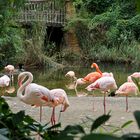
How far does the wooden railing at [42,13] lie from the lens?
18.3 m

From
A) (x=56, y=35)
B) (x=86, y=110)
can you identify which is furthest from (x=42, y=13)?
(x=86, y=110)

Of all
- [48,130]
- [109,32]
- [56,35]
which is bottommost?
[48,130]

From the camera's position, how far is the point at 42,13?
18.7 metres

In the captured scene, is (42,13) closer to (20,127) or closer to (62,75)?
(62,75)

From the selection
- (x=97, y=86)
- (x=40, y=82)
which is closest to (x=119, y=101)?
(x=97, y=86)

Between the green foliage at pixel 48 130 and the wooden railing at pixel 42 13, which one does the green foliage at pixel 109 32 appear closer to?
the wooden railing at pixel 42 13

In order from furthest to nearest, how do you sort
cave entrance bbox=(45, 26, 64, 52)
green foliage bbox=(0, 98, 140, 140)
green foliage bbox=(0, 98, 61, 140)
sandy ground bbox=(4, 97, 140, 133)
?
cave entrance bbox=(45, 26, 64, 52), sandy ground bbox=(4, 97, 140, 133), green foliage bbox=(0, 98, 61, 140), green foliage bbox=(0, 98, 140, 140)

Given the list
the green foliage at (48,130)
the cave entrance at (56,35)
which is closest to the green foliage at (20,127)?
the green foliage at (48,130)

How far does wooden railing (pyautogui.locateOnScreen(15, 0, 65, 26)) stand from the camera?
720 inches

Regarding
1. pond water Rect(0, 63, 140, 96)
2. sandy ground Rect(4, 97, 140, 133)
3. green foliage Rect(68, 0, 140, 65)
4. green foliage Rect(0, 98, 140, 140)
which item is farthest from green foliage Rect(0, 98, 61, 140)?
green foliage Rect(68, 0, 140, 65)

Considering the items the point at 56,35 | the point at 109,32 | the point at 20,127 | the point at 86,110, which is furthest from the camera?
the point at 56,35

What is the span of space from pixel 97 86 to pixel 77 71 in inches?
315

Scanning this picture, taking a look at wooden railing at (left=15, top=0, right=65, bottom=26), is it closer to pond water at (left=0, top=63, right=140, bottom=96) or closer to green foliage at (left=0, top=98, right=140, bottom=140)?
pond water at (left=0, top=63, right=140, bottom=96)

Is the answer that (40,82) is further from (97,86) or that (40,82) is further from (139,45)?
(139,45)
